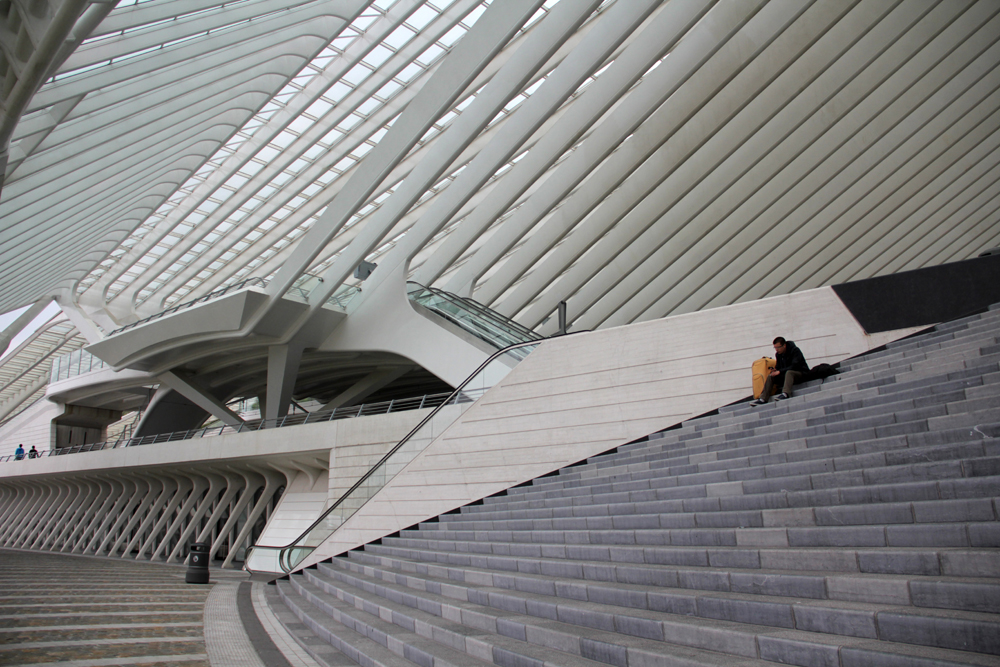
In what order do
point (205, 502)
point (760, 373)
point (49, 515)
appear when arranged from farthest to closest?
1. point (49, 515)
2. point (205, 502)
3. point (760, 373)

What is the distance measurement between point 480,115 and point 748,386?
23.0ft

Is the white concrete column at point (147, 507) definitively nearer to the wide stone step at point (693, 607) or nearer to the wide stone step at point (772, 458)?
the wide stone step at point (772, 458)

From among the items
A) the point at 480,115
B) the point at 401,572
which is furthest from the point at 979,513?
the point at 480,115

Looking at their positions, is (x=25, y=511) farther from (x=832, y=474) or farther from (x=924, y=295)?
(x=832, y=474)

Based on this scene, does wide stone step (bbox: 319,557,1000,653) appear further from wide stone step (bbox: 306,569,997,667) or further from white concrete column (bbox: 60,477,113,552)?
white concrete column (bbox: 60,477,113,552)

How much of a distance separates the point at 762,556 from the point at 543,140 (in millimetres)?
11573

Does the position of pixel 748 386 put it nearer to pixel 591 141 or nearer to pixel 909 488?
pixel 909 488

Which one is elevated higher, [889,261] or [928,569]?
[889,261]

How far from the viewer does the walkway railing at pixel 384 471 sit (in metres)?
10.5

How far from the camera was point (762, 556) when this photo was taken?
363 centimetres

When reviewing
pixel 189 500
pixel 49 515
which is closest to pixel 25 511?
pixel 49 515

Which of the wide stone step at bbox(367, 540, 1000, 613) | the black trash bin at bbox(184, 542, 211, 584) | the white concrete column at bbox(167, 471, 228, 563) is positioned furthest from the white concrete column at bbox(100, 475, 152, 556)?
the wide stone step at bbox(367, 540, 1000, 613)

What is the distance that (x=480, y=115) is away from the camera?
1240 cm

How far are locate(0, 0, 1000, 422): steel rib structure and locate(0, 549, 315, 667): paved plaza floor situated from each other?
5733 millimetres
